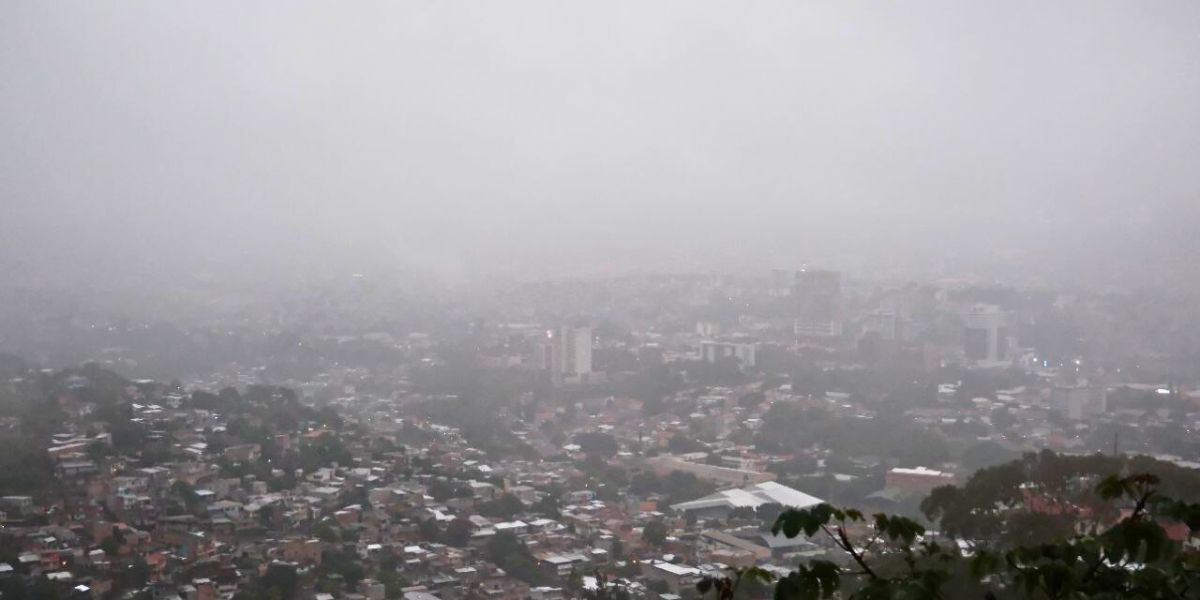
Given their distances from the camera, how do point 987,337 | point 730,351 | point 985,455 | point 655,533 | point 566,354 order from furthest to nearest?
point 730,351, point 566,354, point 987,337, point 985,455, point 655,533

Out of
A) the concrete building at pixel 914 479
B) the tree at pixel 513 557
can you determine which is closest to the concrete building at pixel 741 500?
the concrete building at pixel 914 479

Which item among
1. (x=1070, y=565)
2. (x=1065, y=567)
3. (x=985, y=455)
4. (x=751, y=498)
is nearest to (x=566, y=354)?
(x=985, y=455)

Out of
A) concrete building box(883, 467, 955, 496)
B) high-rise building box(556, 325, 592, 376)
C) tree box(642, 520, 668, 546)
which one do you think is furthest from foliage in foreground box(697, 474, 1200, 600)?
high-rise building box(556, 325, 592, 376)

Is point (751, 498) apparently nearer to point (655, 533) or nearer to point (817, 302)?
point (655, 533)

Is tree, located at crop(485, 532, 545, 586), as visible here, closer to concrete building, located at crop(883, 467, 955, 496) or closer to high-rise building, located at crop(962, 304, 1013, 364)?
concrete building, located at crop(883, 467, 955, 496)

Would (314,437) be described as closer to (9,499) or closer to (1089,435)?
(9,499)

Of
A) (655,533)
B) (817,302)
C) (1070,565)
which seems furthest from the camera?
(817,302)

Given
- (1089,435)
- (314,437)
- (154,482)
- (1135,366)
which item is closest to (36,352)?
(314,437)
